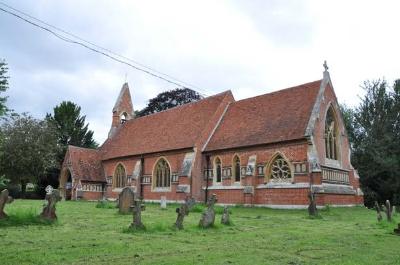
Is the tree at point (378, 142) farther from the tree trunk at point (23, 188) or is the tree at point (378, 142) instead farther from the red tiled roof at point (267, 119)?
the tree trunk at point (23, 188)

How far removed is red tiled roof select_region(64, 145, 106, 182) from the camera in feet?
127

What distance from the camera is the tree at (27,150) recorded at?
40.3 metres

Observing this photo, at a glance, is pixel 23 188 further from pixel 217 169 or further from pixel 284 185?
pixel 284 185

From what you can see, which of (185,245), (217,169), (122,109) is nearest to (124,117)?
(122,109)

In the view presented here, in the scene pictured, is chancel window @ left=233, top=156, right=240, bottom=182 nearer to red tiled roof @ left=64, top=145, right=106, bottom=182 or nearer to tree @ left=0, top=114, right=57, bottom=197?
red tiled roof @ left=64, top=145, right=106, bottom=182

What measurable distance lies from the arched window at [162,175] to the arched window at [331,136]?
1269 centimetres

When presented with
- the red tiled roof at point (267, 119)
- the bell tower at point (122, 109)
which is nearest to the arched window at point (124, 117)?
the bell tower at point (122, 109)

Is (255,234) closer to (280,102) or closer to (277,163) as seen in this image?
(277,163)

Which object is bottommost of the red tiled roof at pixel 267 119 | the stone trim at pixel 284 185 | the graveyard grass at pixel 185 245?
the graveyard grass at pixel 185 245

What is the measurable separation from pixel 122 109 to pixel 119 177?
11.5 m

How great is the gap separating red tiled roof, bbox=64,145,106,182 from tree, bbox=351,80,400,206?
81.3ft

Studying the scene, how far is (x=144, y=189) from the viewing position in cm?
3553

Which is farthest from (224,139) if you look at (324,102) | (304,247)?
(304,247)

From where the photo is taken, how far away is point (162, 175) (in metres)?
34.2
